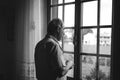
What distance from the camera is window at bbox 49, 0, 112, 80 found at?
2.07 meters

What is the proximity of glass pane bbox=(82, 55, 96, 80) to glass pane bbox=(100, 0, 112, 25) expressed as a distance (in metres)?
0.45

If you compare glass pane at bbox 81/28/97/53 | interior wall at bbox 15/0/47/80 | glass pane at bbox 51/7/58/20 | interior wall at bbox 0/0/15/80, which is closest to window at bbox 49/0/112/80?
glass pane at bbox 81/28/97/53

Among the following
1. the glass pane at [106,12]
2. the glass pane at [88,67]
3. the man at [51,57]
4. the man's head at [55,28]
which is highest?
the glass pane at [106,12]

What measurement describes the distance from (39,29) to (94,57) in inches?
38.0

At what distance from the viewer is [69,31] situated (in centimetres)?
250

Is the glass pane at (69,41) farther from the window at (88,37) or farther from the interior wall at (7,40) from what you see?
the interior wall at (7,40)

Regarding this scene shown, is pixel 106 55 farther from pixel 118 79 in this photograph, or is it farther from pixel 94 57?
pixel 118 79

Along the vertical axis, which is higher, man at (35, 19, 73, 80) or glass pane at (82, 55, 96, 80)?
man at (35, 19, 73, 80)

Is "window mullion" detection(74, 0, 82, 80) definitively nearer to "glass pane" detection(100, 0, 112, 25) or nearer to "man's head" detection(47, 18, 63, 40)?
"glass pane" detection(100, 0, 112, 25)

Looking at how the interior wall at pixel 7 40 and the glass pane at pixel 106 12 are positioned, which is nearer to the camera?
the glass pane at pixel 106 12

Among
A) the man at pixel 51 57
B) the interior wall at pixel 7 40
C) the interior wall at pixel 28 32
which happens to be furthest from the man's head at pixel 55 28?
the interior wall at pixel 7 40

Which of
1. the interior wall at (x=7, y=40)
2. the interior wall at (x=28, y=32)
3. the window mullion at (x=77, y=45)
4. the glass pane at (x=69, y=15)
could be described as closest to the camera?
the window mullion at (x=77, y=45)

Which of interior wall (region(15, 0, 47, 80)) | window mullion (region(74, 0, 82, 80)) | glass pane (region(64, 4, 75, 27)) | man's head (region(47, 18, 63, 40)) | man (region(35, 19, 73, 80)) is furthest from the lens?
interior wall (region(15, 0, 47, 80))

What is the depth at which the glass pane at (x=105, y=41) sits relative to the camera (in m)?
2.03
